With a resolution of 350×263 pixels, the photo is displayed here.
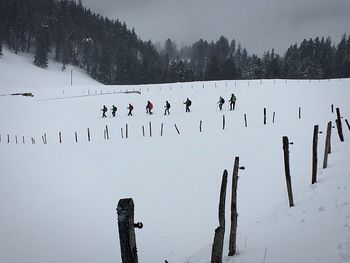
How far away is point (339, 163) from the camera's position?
12.8 meters

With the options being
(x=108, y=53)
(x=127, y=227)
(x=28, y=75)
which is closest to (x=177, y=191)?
(x=127, y=227)

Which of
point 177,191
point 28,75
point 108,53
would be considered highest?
point 108,53

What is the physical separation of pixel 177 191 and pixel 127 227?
10.6 metres

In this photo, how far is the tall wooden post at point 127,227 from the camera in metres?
4.81

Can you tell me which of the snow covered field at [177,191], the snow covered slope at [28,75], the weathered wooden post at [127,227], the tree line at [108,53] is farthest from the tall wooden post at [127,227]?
the tree line at [108,53]

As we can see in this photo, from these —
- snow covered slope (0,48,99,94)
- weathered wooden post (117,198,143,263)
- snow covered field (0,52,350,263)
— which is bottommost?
snow covered field (0,52,350,263)

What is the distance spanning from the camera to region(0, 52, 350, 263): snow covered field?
832 centimetres

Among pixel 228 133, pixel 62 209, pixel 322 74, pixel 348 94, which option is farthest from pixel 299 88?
pixel 322 74

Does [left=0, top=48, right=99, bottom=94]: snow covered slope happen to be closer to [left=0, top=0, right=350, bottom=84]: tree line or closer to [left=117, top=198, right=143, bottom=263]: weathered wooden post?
[left=0, top=0, right=350, bottom=84]: tree line

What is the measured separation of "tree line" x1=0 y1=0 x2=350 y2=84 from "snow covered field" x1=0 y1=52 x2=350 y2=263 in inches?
2447

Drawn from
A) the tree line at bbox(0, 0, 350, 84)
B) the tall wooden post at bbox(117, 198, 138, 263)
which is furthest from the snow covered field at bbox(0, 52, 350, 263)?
the tree line at bbox(0, 0, 350, 84)

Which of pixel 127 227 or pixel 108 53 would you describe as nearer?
pixel 127 227

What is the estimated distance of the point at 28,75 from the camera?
79688 mm

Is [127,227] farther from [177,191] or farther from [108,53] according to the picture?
[108,53]
